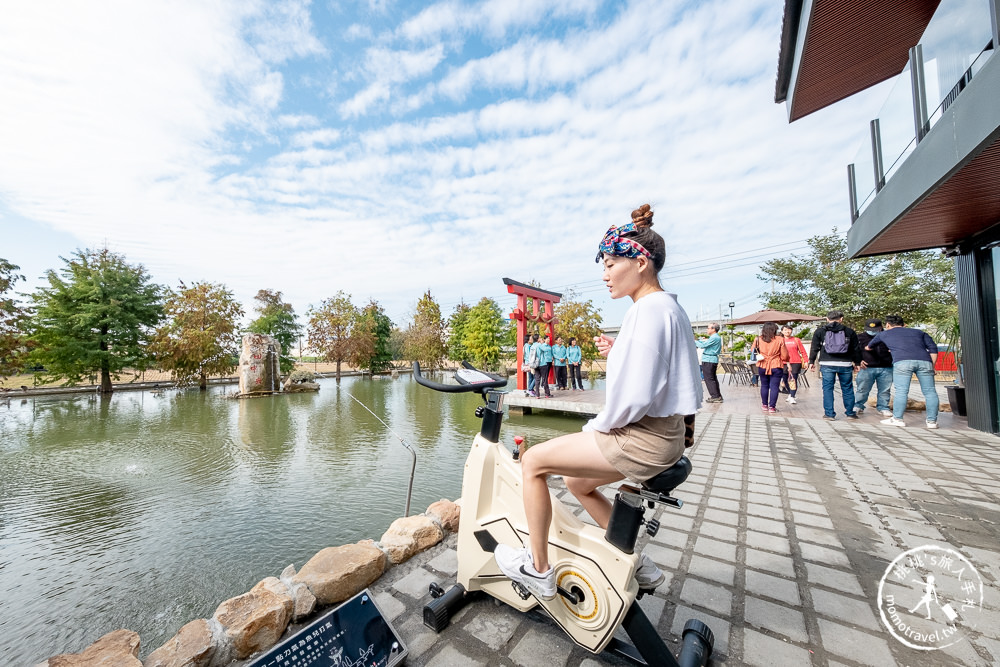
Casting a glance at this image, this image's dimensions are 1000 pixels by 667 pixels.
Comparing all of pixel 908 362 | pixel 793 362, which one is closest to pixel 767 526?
pixel 908 362

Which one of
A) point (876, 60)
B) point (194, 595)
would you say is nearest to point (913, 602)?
point (194, 595)

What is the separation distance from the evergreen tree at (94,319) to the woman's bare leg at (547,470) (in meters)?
18.7

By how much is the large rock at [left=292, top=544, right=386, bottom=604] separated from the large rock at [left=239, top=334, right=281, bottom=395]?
14.1m

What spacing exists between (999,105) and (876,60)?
3.89 metres

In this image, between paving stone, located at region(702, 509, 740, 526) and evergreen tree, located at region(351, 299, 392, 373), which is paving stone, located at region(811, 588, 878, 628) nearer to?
paving stone, located at region(702, 509, 740, 526)

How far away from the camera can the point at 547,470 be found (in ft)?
4.06

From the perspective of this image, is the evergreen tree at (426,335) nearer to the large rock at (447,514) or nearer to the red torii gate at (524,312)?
the red torii gate at (524,312)

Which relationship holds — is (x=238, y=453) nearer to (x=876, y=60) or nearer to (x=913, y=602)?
(x=913, y=602)

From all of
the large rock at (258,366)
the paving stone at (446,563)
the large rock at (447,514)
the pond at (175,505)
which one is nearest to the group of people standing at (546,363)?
the pond at (175,505)

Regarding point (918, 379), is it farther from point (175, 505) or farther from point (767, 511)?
point (175, 505)

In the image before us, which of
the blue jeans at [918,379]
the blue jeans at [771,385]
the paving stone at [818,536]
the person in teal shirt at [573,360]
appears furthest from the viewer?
the person in teal shirt at [573,360]

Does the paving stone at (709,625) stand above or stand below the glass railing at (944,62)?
below

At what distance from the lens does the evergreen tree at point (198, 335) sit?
15438mm

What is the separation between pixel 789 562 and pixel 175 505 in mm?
5044
